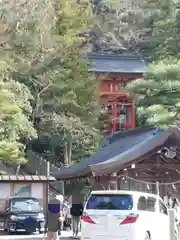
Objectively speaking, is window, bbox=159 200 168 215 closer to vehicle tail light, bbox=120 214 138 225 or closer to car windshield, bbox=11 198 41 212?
vehicle tail light, bbox=120 214 138 225

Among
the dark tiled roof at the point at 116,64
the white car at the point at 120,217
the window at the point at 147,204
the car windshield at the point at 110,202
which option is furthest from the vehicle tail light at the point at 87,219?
the dark tiled roof at the point at 116,64

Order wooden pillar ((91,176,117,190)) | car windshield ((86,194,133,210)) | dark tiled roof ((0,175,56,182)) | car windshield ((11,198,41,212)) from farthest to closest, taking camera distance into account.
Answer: dark tiled roof ((0,175,56,182))
car windshield ((11,198,41,212))
wooden pillar ((91,176,117,190))
car windshield ((86,194,133,210))

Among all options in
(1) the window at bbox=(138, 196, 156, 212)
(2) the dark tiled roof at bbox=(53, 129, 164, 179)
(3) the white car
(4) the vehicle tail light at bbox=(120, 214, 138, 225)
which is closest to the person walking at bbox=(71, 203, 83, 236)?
(2) the dark tiled roof at bbox=(53, 129, 164, 179)

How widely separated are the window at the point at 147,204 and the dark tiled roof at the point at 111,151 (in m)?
4.36

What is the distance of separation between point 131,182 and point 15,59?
1230 centimetres

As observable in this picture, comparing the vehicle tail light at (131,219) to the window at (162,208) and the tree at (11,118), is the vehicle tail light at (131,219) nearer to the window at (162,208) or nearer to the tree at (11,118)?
the window at (162,208)

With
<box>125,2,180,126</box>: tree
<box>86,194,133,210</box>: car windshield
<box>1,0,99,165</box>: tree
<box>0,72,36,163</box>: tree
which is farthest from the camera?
<box>1,0,99,165</box>: tree

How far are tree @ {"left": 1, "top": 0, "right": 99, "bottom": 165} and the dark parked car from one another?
7.31 metres

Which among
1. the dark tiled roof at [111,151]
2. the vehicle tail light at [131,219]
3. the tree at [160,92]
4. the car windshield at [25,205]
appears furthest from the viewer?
the car windshield at [25,205]

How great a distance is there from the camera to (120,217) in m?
13.8

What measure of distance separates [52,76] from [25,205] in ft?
28.8

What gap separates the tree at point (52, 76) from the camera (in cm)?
3000

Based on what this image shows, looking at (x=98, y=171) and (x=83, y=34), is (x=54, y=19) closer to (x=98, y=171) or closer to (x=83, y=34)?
(x=83, y=34)

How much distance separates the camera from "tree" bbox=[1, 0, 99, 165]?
3000 cm
